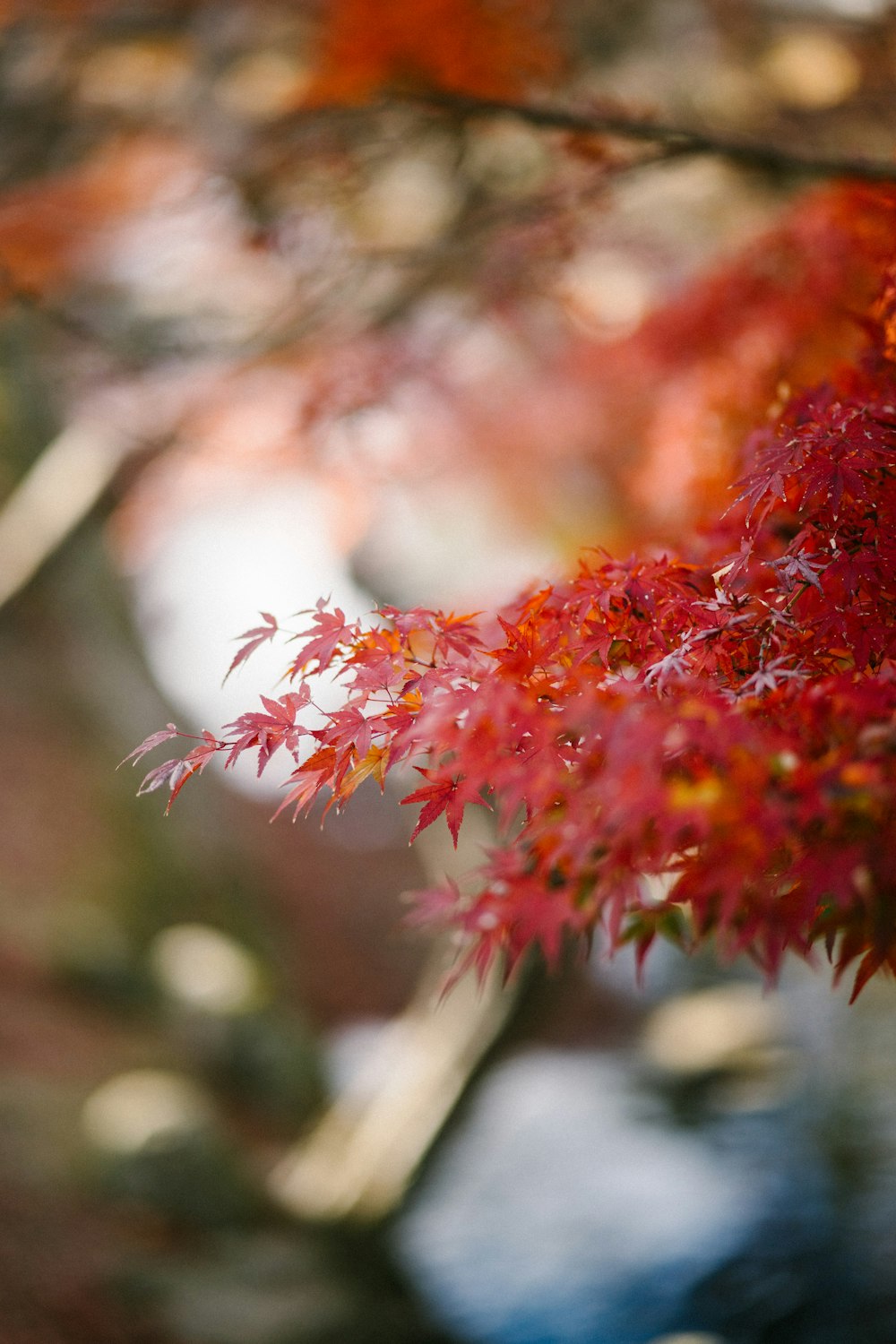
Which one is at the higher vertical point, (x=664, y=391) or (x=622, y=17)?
(x=622, y=17)

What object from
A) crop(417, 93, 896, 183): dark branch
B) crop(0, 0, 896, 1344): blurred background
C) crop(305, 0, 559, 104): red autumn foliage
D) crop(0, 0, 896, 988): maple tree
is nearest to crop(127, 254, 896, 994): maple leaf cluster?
crop(0, 0, 896, 988): maple tree

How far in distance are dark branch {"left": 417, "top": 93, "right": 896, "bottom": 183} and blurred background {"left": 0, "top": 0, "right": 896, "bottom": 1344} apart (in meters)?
0.06

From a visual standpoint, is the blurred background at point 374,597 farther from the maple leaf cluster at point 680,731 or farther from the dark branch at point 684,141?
the maple leaf cluster at point 680,731

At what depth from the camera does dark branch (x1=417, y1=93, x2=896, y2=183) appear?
8.71 feet

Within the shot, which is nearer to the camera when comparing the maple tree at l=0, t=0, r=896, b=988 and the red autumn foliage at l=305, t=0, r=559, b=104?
the maple tree at l=0, t=0, r=896, b=988

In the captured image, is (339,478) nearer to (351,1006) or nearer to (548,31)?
(548,31)

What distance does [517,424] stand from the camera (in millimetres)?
7328

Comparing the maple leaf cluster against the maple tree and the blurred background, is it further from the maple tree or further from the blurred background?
the blurred background

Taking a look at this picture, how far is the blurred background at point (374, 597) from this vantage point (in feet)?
12.1

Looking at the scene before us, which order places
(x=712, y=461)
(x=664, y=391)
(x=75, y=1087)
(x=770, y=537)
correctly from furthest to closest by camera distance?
1. (x=75, y=1087)
2. (x=664, y=391)
3. (x=712, y=461)
4. (x=770, y=537)

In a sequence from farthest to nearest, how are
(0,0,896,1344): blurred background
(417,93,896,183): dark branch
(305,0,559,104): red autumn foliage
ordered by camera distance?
(305,0,559,104): red autumn foliage, (0,0,896,1344): blurred background, (417,93,896,183): dark branch

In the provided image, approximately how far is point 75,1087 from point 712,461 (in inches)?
167

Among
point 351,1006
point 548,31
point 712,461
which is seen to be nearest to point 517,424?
point 548,31

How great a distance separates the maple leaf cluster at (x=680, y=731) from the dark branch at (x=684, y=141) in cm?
113
